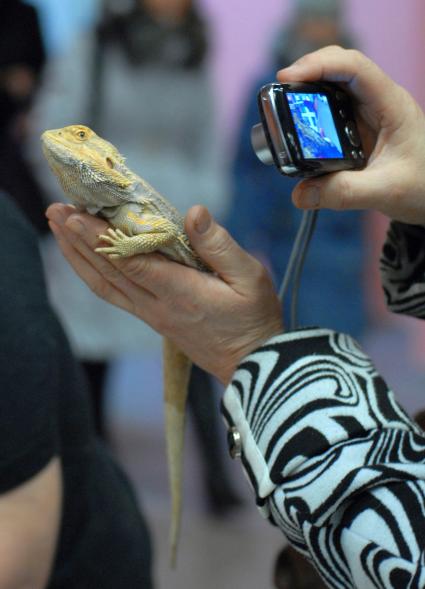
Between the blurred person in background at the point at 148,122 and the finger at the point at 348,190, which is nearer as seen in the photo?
the finger at the point at 348,190

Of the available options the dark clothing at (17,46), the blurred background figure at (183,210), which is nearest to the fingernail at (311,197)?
the blurred background figure at (183,210)

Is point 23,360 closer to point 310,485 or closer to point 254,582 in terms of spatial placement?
point 310,485

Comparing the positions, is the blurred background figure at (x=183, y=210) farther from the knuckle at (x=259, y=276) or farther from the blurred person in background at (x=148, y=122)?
the knuckle at (x=259, y=276)

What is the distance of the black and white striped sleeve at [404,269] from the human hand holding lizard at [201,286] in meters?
0.13

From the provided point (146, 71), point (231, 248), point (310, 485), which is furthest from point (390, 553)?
point (146, 71)

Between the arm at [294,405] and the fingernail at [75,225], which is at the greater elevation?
the fingernail at [75,225]

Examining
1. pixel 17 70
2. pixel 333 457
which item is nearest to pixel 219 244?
pixel 333 457

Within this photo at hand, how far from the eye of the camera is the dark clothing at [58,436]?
0.97 m

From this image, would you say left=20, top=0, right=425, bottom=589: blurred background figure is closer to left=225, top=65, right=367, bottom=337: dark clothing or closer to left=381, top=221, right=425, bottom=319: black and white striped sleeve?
left=225, top=65, right=367, bottom=337: dark clothing

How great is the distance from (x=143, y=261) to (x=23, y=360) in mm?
178

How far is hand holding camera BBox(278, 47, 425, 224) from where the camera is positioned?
0.84 m

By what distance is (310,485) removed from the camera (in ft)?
2.62

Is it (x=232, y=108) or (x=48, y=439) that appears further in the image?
(x=232, y=108)

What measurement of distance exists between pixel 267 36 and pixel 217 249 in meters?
3.51
